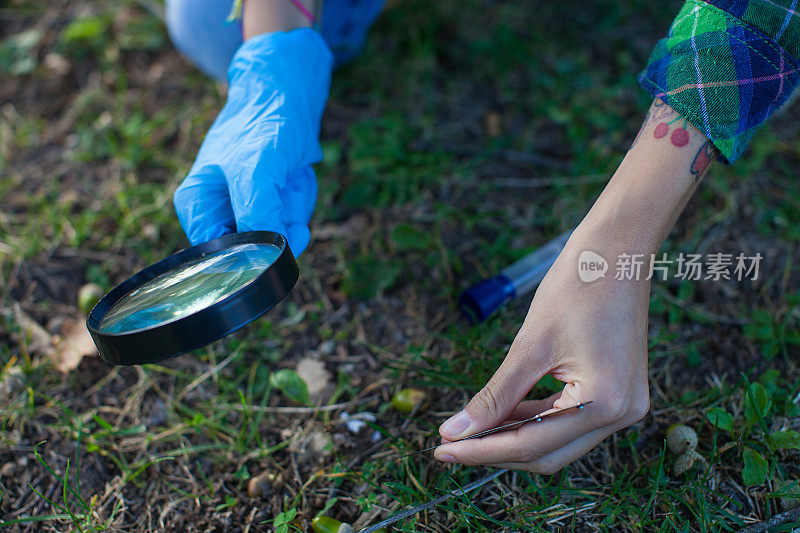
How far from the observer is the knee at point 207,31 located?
9.30 feet

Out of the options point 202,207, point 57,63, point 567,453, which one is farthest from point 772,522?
point 57,63

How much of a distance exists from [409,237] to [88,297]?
56.8 inches

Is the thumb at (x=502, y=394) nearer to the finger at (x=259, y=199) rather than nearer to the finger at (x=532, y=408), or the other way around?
the finger at (x=532, y=408)

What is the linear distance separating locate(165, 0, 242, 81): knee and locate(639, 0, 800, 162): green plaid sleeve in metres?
2.15

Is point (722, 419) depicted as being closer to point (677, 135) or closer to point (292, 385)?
point (677, 135)

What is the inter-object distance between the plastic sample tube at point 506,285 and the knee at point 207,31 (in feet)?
5.92

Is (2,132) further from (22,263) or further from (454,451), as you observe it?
(454,451)

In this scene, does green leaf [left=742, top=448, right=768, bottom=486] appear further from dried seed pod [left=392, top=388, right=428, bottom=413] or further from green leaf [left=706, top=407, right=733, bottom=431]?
dried seed pod [left=392, top=388, right=428, bottom=413]

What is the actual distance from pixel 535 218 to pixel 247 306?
Answer: 168 centimetres

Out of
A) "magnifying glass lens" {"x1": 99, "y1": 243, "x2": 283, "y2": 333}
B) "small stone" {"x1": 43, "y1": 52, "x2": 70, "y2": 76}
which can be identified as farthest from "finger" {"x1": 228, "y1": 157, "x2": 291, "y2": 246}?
"small stone" {"x1": 43, "y1": 52, "x2": 70, "y2": 76}

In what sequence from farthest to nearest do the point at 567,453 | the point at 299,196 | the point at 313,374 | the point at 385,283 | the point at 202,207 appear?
the point at 385,283, the point at 313,374, the point at 299,196, the point at 202,207, the point at 567,453

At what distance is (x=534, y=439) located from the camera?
5.18 ft

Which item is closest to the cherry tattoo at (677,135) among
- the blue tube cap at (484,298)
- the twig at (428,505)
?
the blue tube cap at (484,298)

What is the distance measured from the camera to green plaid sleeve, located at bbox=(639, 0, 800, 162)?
170 cm
